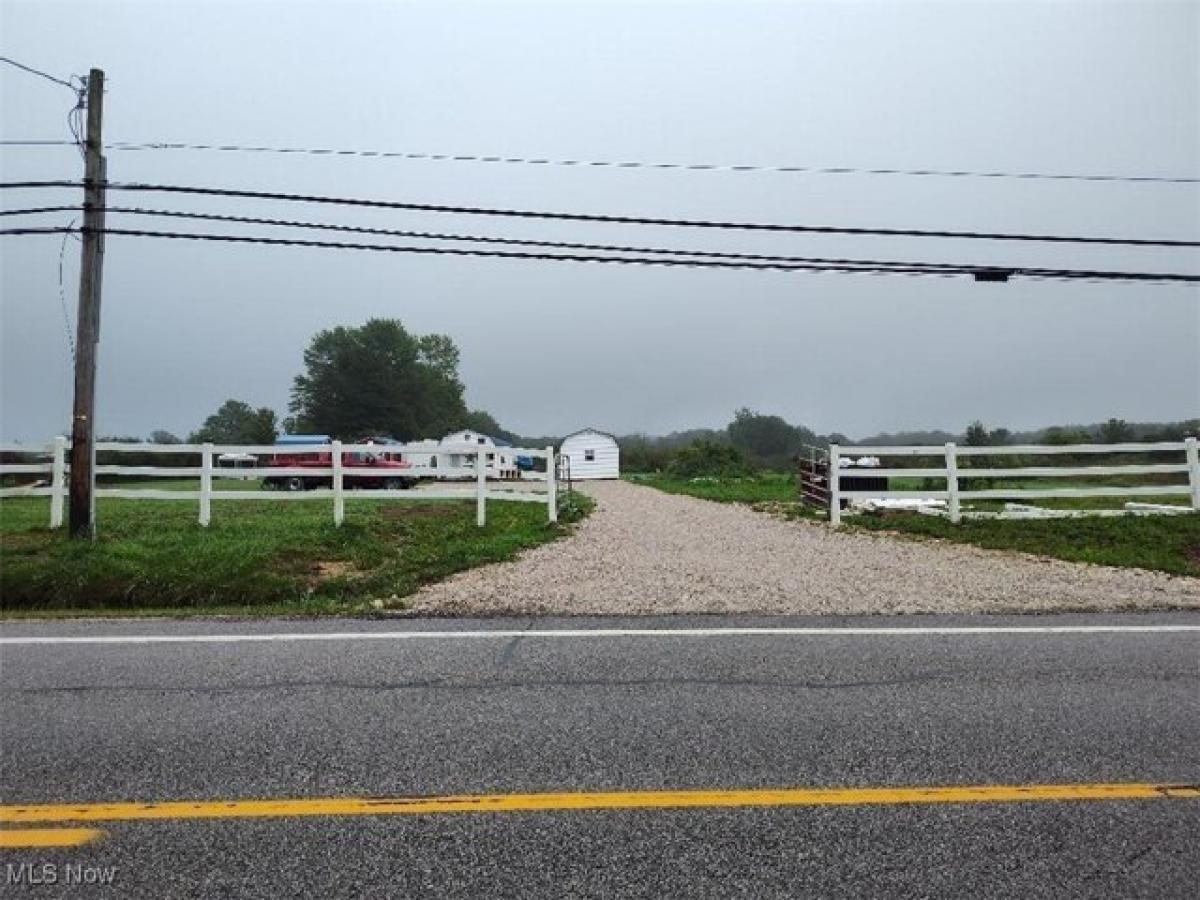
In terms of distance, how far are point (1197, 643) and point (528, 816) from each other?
5.60m

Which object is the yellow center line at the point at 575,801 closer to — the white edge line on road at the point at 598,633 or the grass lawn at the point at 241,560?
the white edge line on road at the point at 598,633

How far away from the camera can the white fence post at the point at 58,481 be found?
38.2ft

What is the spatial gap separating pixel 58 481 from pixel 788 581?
448 inches

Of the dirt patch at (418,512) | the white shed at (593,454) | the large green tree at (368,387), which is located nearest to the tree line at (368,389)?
the large green tree at (368,387)

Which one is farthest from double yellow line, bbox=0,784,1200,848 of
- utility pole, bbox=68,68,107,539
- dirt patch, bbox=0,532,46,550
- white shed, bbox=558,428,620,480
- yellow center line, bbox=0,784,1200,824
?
white shed, bbox=558,428,620,480

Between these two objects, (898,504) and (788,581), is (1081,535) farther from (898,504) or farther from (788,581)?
(788,581)

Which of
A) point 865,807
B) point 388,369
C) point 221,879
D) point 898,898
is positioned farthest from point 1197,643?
point 388,369

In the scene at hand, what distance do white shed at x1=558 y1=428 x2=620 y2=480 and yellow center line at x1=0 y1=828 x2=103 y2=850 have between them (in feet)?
161

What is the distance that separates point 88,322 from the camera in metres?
10.8

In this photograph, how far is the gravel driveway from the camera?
7211 millimetres

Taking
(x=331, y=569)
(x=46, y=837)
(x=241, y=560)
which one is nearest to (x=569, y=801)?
(x=46, y=837)

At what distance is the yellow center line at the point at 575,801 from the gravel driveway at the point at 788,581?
371 centimetres

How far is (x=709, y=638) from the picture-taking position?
5.87 m
